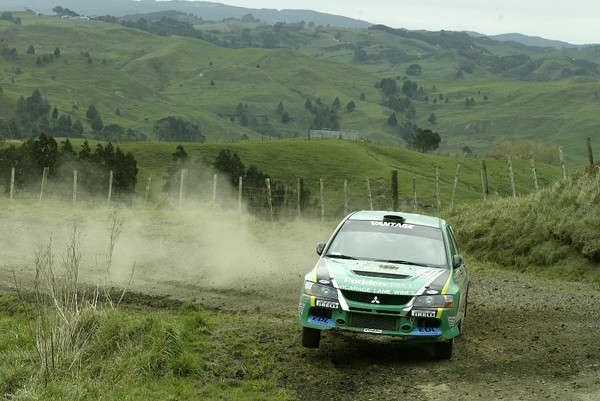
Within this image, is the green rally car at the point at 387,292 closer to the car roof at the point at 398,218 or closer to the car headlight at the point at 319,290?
the car headlight at the point at 319,290

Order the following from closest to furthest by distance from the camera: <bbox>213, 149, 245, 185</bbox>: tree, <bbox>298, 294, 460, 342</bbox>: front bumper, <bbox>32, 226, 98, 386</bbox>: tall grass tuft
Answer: <bbox>32, 226, 98, 386</bbox>: tall grass tuft → <bbox>298, 294, 460, 342</bbox>: front bumper → <bbox>213, 149, 245, 185</bbox>: tree

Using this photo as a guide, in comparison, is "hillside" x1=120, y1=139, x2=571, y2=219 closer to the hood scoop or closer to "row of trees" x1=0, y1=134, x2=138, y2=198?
"row of trees" x1=0, y1=134, x2=138, y2=198

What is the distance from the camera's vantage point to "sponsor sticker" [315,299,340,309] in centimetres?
1123

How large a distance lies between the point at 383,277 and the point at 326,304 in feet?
2.66

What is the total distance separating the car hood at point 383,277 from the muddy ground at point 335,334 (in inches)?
27.5

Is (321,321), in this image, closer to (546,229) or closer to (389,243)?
(389,243)

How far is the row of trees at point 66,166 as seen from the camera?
74.5m

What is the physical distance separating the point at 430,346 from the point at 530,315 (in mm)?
4412

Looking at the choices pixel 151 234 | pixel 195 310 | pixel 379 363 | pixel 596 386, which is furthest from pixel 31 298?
pixel 151 234

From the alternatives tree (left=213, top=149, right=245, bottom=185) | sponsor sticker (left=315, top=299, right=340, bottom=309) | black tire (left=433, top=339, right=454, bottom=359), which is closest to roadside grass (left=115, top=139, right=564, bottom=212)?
tree (left=213, top=149, right=245, bottom=185)

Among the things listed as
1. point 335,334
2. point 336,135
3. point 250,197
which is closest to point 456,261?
point 335,334

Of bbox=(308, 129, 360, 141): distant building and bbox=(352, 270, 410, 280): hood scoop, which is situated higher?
bbox=(352, 270, 410, 280): hood scoop

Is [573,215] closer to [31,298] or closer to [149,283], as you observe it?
[149,283]

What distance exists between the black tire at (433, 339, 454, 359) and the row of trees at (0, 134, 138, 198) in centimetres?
5799
